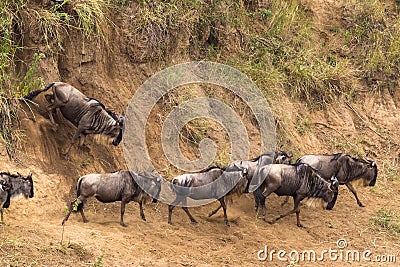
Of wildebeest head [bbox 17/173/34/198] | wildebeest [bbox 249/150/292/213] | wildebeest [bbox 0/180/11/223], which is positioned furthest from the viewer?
wildebeest [bbox 249/150/292/213]

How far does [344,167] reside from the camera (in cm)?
→ 1205

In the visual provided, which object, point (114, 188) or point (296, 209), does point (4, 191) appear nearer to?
point (114, 188)

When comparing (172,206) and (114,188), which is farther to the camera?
(172,206)

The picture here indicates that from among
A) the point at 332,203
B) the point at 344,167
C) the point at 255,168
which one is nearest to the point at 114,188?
the point at 255,168

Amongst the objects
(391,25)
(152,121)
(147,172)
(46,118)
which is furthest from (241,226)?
(391,25)

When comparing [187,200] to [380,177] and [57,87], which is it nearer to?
[57,87]

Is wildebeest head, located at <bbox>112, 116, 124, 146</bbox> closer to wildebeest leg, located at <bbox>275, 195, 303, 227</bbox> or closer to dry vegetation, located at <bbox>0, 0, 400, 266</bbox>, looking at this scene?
dry vegetation, located at <bbox>0, 0, 400, 266</bbox>

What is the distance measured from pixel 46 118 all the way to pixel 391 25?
9770mm

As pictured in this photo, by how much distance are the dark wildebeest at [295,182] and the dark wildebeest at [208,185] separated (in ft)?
1.46

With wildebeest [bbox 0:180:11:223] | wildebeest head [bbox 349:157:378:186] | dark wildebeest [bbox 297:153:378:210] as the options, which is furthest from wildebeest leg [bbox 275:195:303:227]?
wildebeest [bbox 0:180:11:223]

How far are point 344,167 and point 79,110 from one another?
502 cm

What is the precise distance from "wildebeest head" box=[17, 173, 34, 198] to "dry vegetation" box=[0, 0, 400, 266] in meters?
0.17

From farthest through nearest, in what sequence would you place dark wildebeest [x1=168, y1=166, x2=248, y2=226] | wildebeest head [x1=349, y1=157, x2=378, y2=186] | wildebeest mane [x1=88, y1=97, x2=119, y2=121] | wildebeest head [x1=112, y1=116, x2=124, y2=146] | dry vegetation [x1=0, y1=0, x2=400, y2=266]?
1. wildebeest head [x1=349, y1=157, x2=378, y2=186]
2. wildebeest head [x1=112, y1=116, x2=124, y2=146]
3. wildebeest mane [x1=88, y1=97, x2=119, y2=121]
4. dark wildebeest [x1=168, y1=166, x2=248, y2=226]
5. dry vegetation [x1=0, y1=0, x2=400, y2=266]

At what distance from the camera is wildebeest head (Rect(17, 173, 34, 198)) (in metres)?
9.15
